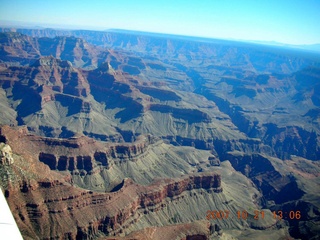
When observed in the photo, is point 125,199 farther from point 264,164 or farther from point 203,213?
point 264,164

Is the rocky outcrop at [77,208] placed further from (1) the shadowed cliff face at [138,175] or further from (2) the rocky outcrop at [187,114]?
(2) the rocky outcrop at [187,114]

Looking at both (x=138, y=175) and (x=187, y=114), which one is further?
(x=187, y=114)
